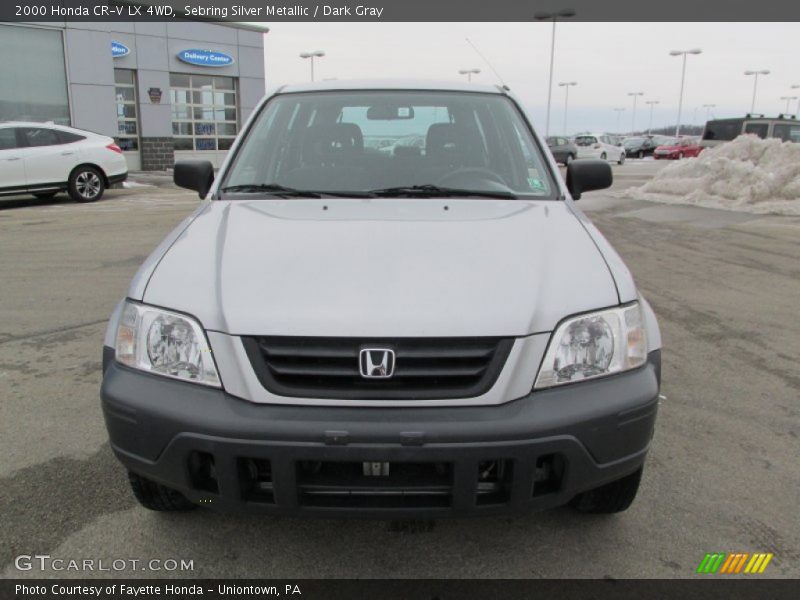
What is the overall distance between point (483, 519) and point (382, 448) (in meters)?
0.87

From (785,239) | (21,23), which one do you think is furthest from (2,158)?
(785,239)

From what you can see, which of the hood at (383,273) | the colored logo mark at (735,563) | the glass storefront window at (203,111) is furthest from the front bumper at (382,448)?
the glass storefront window at (203,111)

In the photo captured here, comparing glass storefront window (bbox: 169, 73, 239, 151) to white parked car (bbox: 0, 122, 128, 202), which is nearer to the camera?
white parked car (bbox: 0, 122, 128, 202)

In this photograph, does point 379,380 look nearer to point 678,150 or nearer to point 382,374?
point 382,374

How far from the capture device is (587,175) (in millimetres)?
3467

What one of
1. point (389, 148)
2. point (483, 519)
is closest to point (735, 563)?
point (483, 519)

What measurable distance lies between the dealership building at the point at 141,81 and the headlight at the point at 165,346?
51.0 feet

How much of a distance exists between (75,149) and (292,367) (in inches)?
486

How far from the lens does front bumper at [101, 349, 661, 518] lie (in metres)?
1.83

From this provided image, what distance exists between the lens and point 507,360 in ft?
6.31

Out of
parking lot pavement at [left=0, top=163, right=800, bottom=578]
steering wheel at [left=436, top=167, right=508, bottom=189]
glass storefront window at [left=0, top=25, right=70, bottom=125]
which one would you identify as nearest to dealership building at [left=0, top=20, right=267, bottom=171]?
glass storefront window at [left=0, top=25, right=70, bottom=125]

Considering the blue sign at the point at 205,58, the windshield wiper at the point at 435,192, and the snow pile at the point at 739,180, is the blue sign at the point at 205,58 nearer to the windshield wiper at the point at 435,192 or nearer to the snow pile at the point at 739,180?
the snow pile at the point at 739,180

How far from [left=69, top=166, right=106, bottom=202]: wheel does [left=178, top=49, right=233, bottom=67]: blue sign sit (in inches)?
417

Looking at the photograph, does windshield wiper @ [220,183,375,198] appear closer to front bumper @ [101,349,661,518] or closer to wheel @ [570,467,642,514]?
front bumper @ [101,349,661,518]
